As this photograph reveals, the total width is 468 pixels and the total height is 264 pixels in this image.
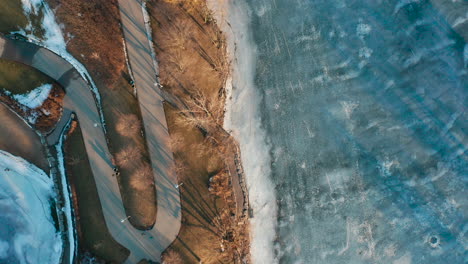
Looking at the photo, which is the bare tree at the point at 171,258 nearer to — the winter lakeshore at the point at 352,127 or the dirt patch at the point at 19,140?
the winter lakeshore at the point at 352,127

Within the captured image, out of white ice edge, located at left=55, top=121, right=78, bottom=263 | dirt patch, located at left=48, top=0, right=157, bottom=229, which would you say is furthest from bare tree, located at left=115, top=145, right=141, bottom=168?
white ice edge, located at left=55, top=121, right=78, bottom=263

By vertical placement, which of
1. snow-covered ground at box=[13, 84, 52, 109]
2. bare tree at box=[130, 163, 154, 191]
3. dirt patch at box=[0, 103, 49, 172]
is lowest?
bare tree at box=[130, 163, 154, 191]

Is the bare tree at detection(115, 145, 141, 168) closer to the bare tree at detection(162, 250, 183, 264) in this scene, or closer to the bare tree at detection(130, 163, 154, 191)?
the bare tree at detection(130, 163, 154, 191)

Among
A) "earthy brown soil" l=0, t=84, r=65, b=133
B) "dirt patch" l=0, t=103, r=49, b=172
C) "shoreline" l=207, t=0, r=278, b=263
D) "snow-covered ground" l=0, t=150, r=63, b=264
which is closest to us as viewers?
"snow-covered ground" l=0, t=150, r=63, b=264

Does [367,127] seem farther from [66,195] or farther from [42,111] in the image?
[42,111]

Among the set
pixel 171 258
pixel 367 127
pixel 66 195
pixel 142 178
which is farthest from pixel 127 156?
pixel 367 127

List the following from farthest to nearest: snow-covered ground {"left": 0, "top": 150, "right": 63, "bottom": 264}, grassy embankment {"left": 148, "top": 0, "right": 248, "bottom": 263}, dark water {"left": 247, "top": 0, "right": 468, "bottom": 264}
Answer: dark water {"left": 247, "top": 0, "right": 468, "bottom": 264}
grassy embankment {"left": 148, "top": 0, "right": 248, "bottom": 263}
snow-covered ground {"left": 0, "top": 150, "right": 63, "bottom": 264}

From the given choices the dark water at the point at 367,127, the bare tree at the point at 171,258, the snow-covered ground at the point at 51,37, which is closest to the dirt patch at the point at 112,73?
the snow-covered ground at the point at 51,37
